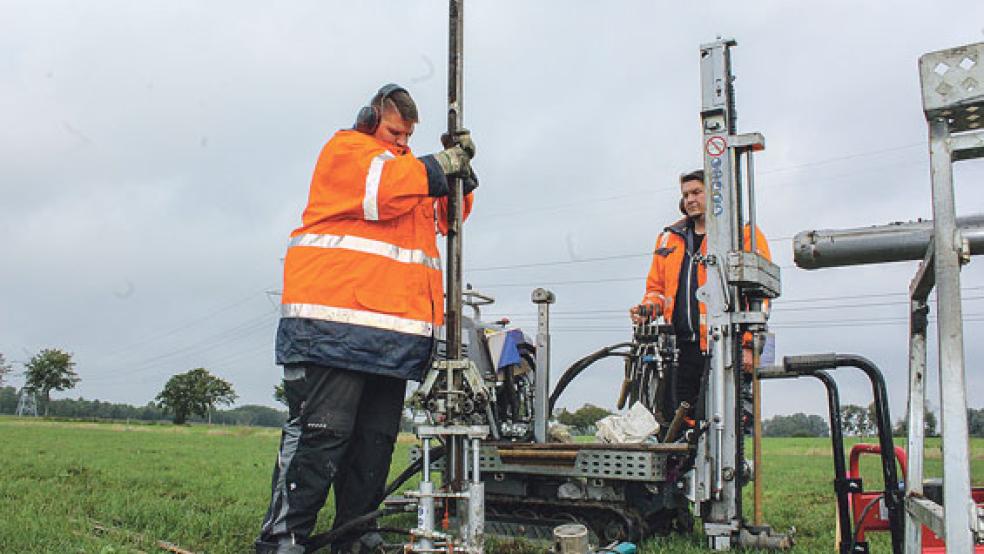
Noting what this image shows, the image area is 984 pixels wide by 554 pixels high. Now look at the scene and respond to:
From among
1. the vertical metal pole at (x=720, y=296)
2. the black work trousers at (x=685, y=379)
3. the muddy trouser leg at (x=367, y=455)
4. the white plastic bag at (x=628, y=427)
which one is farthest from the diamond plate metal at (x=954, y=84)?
the black work trousers at (x=685, y=379)

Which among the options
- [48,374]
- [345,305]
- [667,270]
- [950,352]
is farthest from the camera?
[48,374]

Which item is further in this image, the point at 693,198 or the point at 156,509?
the point at 693,198

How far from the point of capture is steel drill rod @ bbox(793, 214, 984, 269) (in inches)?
70.7

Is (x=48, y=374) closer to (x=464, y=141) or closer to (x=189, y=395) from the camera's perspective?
(x=189, y=395)

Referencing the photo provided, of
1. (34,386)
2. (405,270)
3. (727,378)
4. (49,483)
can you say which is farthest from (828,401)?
(34,386)

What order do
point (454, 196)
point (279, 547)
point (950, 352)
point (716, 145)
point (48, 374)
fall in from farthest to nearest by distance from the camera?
point (48, 374) < point (716, 145) < point (454, 196) < point (279, 547) < point (950, 352)

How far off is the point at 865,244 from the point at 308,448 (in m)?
2.84

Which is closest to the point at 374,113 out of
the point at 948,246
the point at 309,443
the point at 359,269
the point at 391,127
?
the point at 391,127

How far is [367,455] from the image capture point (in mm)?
4340

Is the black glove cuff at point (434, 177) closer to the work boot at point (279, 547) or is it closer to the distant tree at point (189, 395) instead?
the work boot at point (279, 547)

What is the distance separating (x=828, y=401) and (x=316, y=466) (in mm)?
2360

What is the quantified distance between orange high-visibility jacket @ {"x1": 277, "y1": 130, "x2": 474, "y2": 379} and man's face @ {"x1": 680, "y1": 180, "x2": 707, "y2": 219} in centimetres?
236

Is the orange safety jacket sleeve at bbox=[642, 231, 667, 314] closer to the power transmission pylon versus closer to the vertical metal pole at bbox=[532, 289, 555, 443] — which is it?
the vertical metal pole at bbox=[532, 289, 555, 443]

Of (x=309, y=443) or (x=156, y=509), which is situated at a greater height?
(x=309, y=443)
